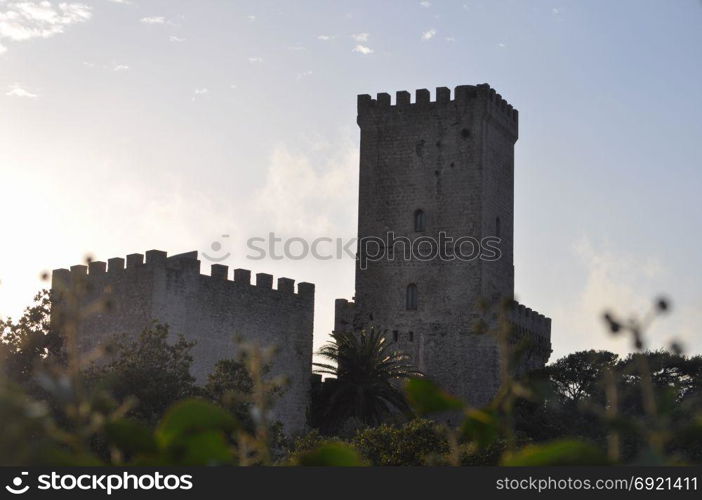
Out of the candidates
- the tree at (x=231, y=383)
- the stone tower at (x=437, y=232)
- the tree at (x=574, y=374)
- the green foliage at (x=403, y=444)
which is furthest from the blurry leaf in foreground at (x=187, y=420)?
the tree at (x=574, y=374)

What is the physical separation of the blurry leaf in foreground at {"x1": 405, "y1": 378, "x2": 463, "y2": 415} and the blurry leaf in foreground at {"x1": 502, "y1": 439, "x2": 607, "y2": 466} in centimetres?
30

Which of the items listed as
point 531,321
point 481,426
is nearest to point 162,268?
point 531,321

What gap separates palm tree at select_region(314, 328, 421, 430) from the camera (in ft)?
129

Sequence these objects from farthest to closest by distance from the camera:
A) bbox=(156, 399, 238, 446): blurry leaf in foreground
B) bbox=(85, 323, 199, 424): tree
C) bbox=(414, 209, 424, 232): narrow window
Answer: bbox=(414, 209, 424, 232): narrow window → bbox=(85, 323, 199, 424): tree → bbox=(156, 399, 238, 446): blurry leaf in foreground

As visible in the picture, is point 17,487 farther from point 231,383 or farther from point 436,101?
point 436,101

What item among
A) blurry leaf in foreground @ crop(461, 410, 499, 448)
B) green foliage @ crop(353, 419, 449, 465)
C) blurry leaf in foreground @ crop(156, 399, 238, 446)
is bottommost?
blurry leaf in foreground @ crop(156, 399, 238, 446)

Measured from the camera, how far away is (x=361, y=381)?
131 feet

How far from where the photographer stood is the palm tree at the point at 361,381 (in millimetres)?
39375

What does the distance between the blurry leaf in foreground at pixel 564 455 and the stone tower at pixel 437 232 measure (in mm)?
39624

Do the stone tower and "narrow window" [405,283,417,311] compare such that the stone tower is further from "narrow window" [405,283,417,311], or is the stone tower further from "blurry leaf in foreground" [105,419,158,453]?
"blurry leaf in foreground" [105,419,158,453]

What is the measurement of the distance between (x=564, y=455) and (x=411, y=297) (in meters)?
41.2

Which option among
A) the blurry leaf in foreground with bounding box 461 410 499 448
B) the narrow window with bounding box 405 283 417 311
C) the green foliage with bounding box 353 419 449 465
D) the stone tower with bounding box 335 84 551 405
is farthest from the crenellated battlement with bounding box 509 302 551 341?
the blurry leaf in foreground with bounding box 461 410 499 448

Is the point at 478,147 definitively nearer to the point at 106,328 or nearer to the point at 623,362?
the point at 623,362

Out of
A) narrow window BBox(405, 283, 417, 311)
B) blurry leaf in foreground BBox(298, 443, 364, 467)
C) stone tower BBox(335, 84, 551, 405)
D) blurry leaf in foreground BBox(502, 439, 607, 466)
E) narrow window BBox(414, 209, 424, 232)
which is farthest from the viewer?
narrow window BBox(414, 209, 424, 232)
